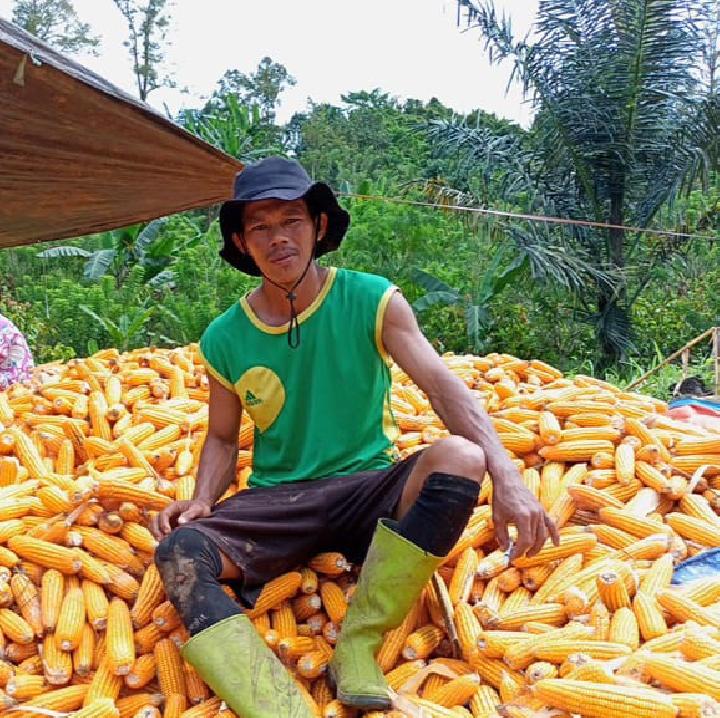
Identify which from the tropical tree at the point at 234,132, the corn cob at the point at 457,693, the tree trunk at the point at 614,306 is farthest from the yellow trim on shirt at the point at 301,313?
the tropical tree at the point at 234,132

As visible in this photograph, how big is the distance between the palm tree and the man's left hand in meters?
7.28

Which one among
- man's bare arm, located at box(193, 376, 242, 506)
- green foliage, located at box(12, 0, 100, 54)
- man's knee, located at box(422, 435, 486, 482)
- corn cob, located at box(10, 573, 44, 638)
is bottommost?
corn cob, located at box(10, 573, 44, 638)

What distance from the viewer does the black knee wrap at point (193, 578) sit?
217 cm

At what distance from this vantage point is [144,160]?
128 inches

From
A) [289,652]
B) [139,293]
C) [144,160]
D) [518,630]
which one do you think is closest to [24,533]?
[289,652]

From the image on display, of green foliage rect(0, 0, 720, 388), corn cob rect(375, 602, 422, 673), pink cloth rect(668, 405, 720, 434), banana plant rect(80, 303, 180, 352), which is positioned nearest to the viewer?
corn cob rect(375, 602, 422, 673)

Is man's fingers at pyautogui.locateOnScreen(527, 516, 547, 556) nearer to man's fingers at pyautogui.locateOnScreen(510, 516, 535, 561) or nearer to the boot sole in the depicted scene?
man's fingers at pyautogui.locateOnScreen(510, 516, 535, 561)

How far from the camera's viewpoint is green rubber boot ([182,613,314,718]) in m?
2.03

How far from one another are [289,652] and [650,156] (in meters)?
8.60

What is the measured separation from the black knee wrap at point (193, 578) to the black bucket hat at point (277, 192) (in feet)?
3.10

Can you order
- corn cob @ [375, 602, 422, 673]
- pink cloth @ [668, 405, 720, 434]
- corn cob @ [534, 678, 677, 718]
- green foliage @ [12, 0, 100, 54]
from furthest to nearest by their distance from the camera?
1. green foliage @ [12, 0, 100, 54]
2. pink cloth @ [668, 405, 720, 434]
3. corn cob @ [375, 602, 422, 673]
4. corn cob @ [534, 678, 677, 718]

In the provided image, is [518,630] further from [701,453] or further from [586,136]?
[586,136]

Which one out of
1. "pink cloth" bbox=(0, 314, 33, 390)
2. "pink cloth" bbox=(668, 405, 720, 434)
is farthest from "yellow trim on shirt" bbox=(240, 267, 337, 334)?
"pink cloth" bbox=(0, 314, 33, 390)

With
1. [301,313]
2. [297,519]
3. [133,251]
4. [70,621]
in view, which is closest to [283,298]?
[301,313]
